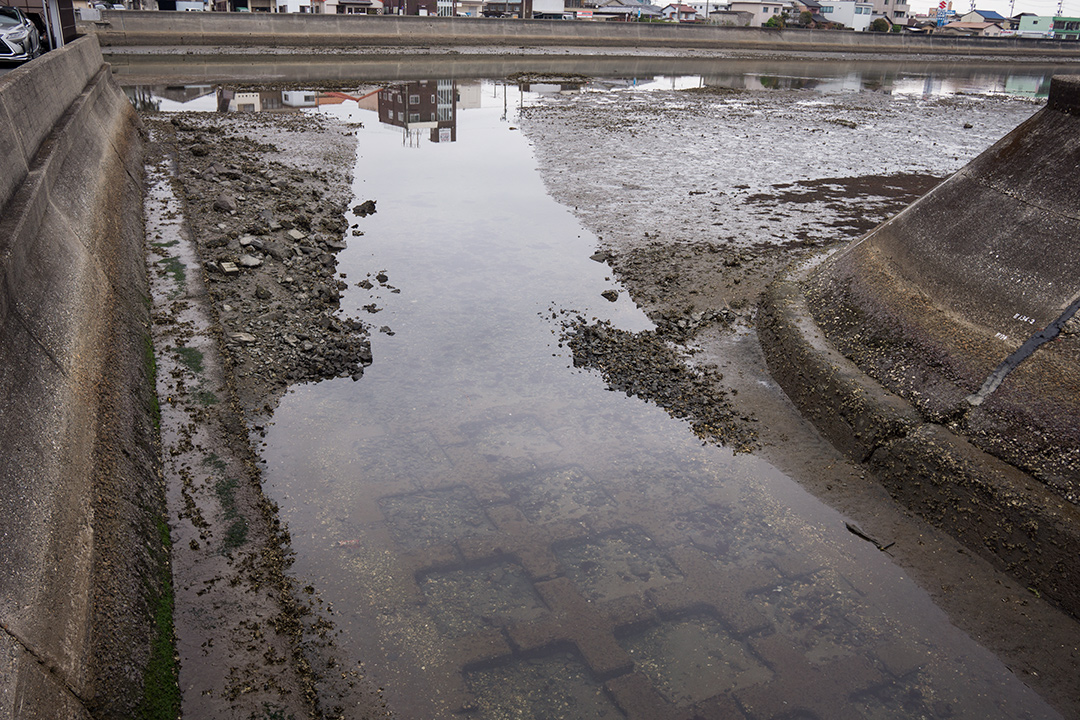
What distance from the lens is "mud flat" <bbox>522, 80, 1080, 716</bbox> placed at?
4.47 metres

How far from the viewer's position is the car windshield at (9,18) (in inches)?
611

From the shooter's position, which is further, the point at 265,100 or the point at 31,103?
the point at 265,100

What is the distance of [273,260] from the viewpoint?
8273 mm

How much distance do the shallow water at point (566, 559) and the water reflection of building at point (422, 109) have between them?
11.0 meters

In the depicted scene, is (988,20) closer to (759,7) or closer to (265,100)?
(759,7)

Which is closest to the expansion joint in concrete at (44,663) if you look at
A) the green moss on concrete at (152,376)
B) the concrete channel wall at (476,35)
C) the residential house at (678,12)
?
the green moss on concrete at (152,376)

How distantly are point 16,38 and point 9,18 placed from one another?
1504 millimetres

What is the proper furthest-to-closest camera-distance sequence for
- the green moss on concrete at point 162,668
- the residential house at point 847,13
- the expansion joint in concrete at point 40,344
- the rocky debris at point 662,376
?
1. the residential house at point 847,13
2. the rocky debris at point 662,376
3. the expansion joint in concrete at point 40,344
4. the green moss on concrete at point 162,668

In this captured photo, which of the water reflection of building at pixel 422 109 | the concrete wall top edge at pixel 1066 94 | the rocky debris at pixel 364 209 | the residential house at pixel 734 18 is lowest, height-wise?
the rocky debris at pixel 364 209

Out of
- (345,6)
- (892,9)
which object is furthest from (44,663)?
(892,9)

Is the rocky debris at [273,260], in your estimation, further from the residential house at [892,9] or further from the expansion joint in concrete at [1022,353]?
the residential house at [892,9]

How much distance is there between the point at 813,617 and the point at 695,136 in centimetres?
1548

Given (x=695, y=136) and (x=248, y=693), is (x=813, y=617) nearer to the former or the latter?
(x=248, y=693)

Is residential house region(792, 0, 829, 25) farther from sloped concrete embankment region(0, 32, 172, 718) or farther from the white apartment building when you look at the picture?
sloped concrete embankment region(0, 32, 172, 718)
